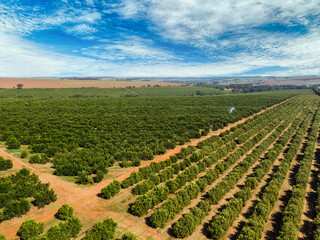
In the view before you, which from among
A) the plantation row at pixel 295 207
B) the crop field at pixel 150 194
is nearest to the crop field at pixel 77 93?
the crop field at pixel 150 194

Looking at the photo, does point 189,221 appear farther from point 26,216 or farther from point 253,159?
point 253,159

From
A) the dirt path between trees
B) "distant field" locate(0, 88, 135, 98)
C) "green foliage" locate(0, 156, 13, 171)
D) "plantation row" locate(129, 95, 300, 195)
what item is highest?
"distant field" locate(0, 88, 135, 98)

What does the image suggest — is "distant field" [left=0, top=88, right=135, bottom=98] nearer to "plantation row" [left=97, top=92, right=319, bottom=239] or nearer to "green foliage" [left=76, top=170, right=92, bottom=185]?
"green foliage" [left=76, top=170, right=92, bottom=185]

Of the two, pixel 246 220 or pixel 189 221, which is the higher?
pixel 189 221

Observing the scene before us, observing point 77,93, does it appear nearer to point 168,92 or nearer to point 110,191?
point 168,92

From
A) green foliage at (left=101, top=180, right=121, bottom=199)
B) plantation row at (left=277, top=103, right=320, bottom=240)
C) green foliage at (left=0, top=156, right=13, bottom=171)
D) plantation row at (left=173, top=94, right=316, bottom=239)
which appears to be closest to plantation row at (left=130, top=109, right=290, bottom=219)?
plantation row at (left=173, top=94, right=316, bottom=239)

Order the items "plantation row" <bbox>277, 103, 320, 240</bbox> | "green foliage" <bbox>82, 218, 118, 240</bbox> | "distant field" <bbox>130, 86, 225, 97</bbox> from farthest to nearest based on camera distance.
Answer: "distant field" <bbox>130, 86, 225, 97</bbox>, "plantation row" <bbox>277, 103, 320, 240</bbox>, "green foliage" <bbox>82, 218, 118, 240</bbox>

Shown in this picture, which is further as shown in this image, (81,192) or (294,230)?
(81,192)

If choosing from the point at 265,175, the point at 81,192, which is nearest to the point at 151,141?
the point at 81,192

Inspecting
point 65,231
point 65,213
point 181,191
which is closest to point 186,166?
point 181,191
